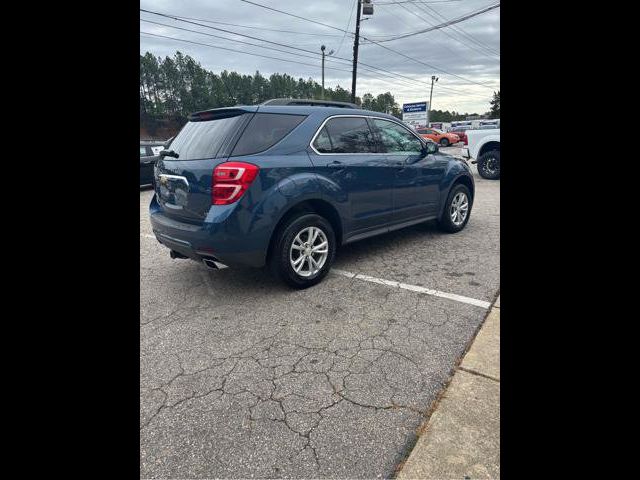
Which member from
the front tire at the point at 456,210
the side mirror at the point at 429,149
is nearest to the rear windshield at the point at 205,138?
the side mirror at the point at 429,149

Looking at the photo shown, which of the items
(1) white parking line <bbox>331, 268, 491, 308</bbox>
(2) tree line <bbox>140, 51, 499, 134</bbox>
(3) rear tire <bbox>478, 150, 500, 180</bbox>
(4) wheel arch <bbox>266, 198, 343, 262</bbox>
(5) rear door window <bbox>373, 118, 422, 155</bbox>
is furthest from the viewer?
(2) tree line <bbox>140, 51, 499, 134</bbox>

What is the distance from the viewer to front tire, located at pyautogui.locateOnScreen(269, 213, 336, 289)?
3.65m

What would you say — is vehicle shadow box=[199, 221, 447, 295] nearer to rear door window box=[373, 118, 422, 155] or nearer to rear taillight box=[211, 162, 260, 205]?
rear taillight box=[211, 162, 260, 205]

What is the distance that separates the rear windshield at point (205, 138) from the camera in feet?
11.6

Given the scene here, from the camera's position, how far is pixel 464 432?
6.49ft

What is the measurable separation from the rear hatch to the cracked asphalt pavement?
90 cm

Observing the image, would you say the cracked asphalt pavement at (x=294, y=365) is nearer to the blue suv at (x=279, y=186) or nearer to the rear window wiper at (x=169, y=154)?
the blue suv at (x=279, y=186)

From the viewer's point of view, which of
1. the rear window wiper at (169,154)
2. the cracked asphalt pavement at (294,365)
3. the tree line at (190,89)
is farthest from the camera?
the tree line at (190,89)

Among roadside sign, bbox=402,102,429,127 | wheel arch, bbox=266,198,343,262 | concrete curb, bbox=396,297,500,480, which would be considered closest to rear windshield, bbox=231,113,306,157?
wheel arch, bbox=266,198,343,262

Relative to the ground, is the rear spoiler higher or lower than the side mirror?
higher

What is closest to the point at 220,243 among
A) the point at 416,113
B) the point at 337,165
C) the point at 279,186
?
the point at 279,186

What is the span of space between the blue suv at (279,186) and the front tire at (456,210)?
45.3 inches
